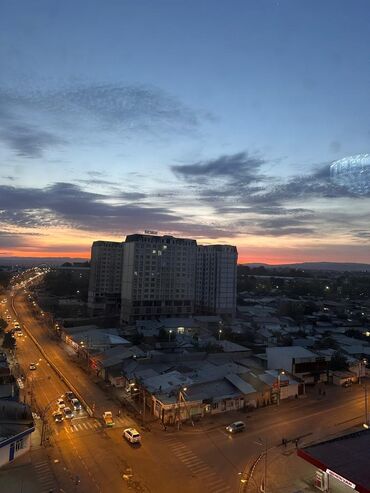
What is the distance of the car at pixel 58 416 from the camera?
74.7 ft

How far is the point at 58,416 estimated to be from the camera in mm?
23156

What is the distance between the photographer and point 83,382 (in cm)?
3056

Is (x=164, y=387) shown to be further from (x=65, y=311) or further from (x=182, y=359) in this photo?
(x=65, y=311)

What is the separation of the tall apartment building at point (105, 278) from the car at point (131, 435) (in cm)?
5370

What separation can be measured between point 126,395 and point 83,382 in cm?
475

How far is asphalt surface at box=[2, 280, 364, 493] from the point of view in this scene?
16.7m

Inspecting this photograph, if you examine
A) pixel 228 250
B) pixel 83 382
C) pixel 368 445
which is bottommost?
pixel 83 382

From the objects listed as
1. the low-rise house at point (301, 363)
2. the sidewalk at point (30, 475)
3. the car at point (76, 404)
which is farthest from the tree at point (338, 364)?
the sidewalk at point (30, 475)

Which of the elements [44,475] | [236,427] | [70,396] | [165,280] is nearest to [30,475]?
[44,475]

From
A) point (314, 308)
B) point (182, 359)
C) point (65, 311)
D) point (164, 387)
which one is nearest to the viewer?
point (164, 387)

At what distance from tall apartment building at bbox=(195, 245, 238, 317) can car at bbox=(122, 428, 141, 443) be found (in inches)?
1853

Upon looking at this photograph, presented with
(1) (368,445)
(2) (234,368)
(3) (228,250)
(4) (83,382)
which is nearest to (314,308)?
(3) (228,250)

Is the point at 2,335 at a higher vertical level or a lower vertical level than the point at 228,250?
lower

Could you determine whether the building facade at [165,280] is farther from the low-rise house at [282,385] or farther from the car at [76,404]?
the low-rise house at [282,385]
